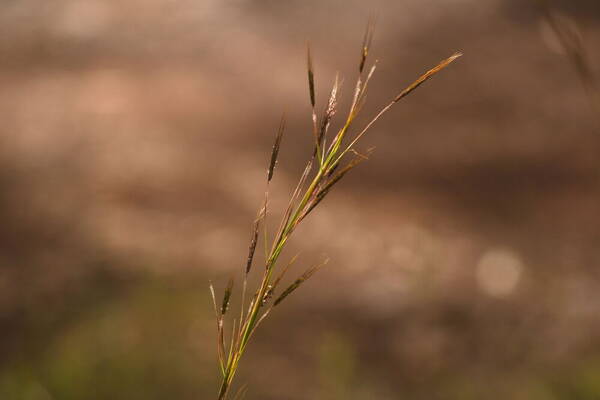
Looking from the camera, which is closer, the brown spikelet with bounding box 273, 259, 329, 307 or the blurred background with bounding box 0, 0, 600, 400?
the brown spikelet with bounding box 273, 259, 329, 307

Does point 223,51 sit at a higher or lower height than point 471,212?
higher

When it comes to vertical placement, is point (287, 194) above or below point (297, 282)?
below

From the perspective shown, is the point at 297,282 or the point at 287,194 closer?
the point at 297,282

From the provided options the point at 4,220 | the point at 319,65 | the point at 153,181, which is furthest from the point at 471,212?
the point at 4,220

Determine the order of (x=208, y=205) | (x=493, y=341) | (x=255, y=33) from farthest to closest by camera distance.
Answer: (x=255, y=33), (x=208, y=205), (x=493, y=341)

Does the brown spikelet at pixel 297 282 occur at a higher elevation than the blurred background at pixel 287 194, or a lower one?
higher

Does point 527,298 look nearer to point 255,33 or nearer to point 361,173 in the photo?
point 361,173

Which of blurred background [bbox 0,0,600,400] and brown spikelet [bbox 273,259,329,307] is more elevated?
brown spikelet [bbox 273,259,329,307]

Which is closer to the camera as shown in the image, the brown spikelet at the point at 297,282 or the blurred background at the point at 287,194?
the brown spikelet at the point at 297,282
